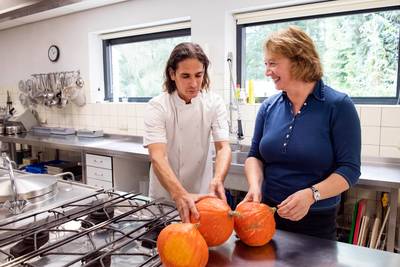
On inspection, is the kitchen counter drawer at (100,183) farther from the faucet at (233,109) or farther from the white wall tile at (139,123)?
the faucet at (233,109)

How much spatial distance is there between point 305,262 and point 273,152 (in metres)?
0.42

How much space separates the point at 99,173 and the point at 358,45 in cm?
226

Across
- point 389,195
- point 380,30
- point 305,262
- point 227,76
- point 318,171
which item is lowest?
point 389,195

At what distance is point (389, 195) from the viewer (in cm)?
182

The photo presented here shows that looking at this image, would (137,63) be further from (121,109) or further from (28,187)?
(28,187)

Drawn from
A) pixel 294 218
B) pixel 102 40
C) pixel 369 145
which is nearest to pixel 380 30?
pixel 369 145

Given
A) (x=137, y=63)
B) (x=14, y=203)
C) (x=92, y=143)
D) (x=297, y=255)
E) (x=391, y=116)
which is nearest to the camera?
(x=297, y=255)

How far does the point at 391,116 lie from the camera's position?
214 centimetres

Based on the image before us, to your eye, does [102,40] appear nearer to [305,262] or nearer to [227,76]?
[227,76]

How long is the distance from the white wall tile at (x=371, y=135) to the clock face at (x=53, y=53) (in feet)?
10.8

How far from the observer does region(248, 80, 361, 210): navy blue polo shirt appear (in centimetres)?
102

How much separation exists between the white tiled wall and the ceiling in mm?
992

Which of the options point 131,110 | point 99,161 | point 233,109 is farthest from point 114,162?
point 233,109

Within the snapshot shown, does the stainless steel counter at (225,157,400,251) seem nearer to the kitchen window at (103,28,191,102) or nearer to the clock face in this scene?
the kitchen window at (103,28,191,102)
